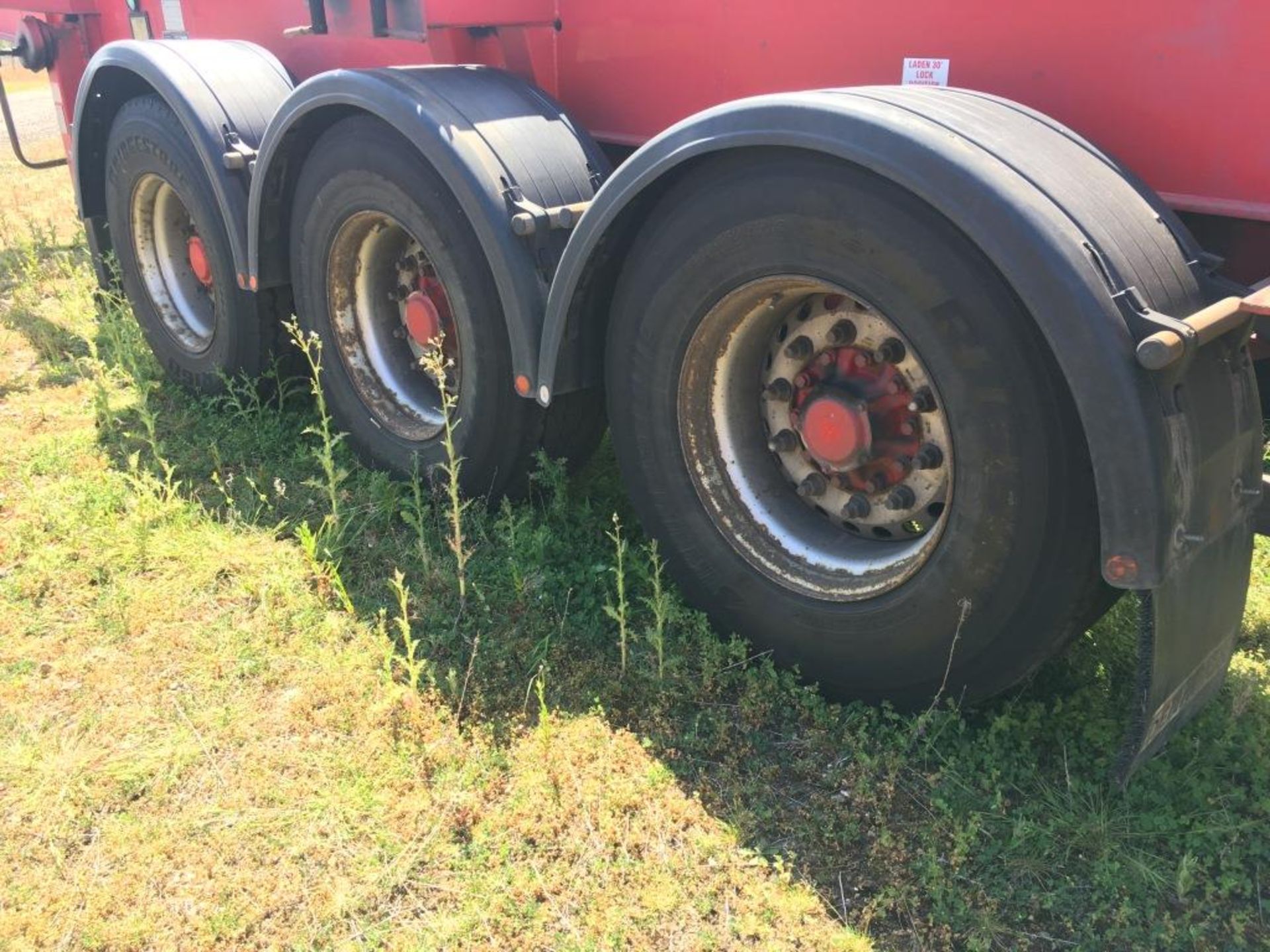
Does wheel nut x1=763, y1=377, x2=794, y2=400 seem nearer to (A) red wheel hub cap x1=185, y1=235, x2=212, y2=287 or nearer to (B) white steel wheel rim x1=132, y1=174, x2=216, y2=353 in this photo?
(A) red wheel hub cap x1=185, y1=235, x2=212, y2=287

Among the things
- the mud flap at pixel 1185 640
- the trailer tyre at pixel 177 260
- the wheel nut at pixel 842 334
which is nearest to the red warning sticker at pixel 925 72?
the wheel nut at pixel 842 334

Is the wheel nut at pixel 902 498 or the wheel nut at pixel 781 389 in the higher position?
the wheel nut at pixel 781 389

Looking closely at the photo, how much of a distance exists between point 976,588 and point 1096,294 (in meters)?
0.64

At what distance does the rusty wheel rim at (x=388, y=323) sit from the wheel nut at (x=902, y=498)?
1487mm

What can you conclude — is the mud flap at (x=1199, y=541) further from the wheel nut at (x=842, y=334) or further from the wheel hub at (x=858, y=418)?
the wheel nut at (x=842, y=334)

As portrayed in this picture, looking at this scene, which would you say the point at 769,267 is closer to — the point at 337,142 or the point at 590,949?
the point at 590,949

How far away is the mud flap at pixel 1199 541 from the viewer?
1.81m

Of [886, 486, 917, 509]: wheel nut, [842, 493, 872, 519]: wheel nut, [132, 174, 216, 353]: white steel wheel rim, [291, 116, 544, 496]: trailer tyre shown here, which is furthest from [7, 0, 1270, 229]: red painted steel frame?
[132, 174, 216, 353]: white steel wheel rim

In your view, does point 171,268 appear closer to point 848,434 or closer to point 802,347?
point 802,347

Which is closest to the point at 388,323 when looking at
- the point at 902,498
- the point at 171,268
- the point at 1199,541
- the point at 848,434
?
the point at 171,268

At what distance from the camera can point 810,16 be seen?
2.42 meters

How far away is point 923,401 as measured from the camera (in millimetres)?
2242

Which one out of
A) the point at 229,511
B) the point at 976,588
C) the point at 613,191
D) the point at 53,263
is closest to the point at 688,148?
the point at 613,191

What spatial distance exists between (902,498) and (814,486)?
235mm
